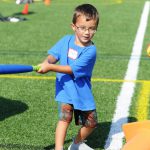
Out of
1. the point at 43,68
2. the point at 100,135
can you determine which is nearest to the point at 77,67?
the point at 43,68

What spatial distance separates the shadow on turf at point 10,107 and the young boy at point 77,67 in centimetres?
131

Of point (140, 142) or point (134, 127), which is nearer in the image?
point (140, 142)

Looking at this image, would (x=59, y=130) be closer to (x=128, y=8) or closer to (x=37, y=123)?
(x=37, y=123)

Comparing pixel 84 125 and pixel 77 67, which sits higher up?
pixel 77 67

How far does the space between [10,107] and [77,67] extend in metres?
1.88

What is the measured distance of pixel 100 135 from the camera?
4.87m

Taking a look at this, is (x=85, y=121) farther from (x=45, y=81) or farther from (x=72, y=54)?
(x=45, y=81)

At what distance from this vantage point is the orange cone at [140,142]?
392 cm

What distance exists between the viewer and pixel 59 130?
13.7ft

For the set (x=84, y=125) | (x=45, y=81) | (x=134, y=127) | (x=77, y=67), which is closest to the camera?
(x=77, y=67)

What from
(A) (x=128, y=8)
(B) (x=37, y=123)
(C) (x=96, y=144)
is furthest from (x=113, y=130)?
(A) (x=128, y=8)

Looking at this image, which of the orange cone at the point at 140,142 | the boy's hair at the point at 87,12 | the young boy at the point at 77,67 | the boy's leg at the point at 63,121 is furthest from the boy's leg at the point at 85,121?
the boy's hair at the point at 87,12

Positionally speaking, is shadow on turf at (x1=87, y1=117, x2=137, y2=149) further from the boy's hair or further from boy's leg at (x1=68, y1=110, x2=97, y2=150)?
the boy's hair

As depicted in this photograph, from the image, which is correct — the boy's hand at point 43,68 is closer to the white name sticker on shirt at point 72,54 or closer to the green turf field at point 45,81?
the white name sticker on shirt at point 72,54
